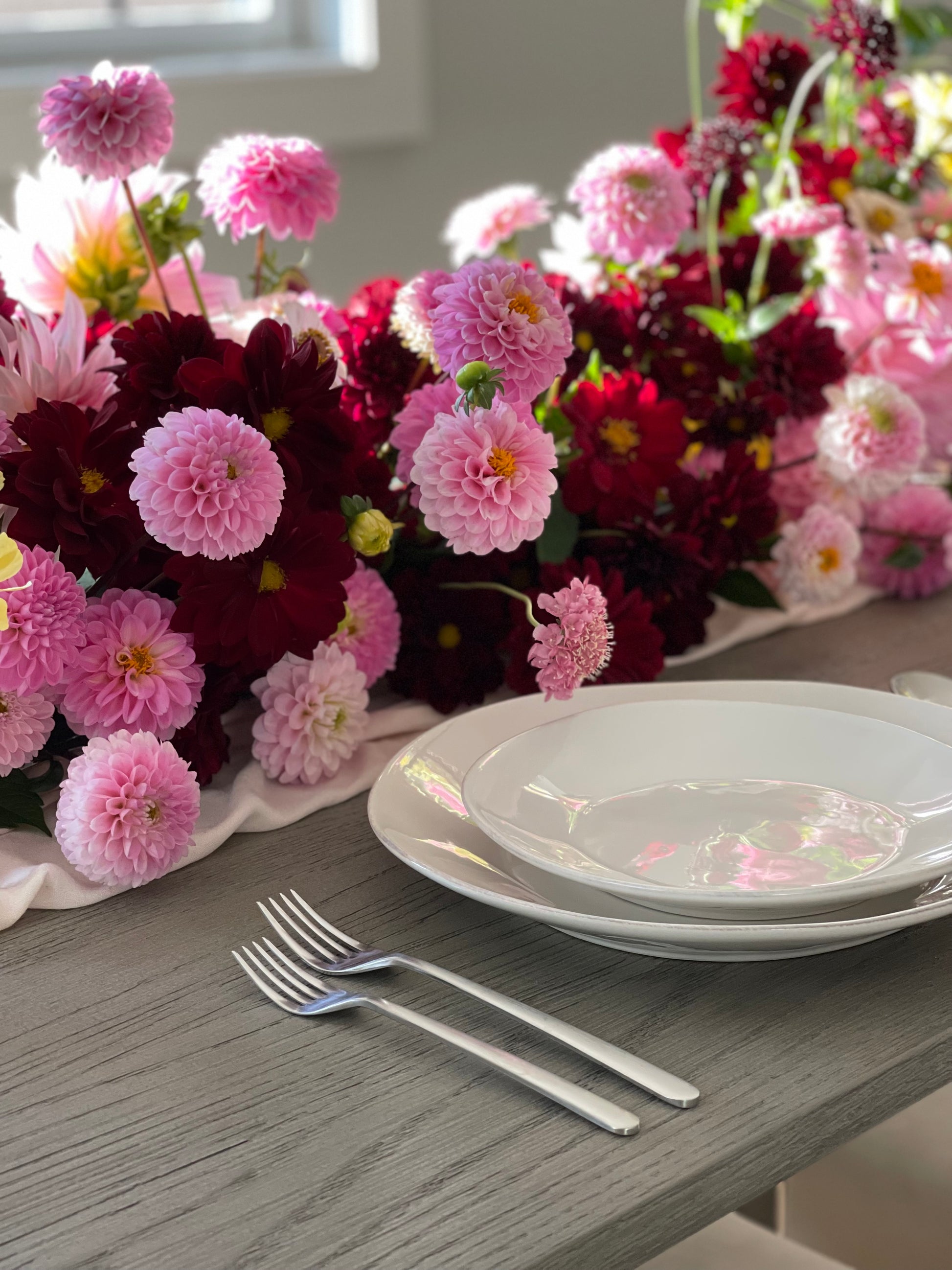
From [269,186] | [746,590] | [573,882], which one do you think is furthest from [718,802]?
[269,186]

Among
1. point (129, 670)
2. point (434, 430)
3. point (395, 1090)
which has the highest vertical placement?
point (434, 430)

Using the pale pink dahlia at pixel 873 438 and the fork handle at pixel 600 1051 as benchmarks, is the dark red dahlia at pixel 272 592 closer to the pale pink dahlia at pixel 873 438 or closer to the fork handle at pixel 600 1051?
the fork handle at pixel 600 1051

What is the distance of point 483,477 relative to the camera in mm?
623

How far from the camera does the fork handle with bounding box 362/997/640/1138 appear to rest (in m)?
0.47

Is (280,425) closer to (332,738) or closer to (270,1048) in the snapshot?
(332,738)

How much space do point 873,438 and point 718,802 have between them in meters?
0.41

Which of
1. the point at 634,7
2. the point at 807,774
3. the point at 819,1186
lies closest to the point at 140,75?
the point at 807,774

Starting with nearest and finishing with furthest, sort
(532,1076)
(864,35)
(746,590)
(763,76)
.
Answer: (532,1076) < (746,590) < (864,35) < (763,76)

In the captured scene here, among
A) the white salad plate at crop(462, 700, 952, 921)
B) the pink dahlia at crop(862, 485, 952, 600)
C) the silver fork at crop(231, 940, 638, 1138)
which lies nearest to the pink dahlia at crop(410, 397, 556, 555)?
the white salad plate at crop(462, 700, 952, 921)

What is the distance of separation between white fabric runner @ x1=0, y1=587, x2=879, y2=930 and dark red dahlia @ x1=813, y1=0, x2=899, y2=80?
0.51m

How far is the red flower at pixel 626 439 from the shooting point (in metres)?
0.85

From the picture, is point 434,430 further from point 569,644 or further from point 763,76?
point 763,76

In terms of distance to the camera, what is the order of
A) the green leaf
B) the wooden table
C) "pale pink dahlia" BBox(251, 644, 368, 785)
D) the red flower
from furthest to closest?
1. the green leaf
2. the red flower
3. "pale pink dahlia" BBox(251, 644, 368, 785)
4. the wooden table

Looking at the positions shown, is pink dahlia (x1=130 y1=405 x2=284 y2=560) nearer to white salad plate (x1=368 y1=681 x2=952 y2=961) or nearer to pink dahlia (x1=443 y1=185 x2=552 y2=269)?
white salad plate (x1=368 y1=681 x2=952 y2=961)
